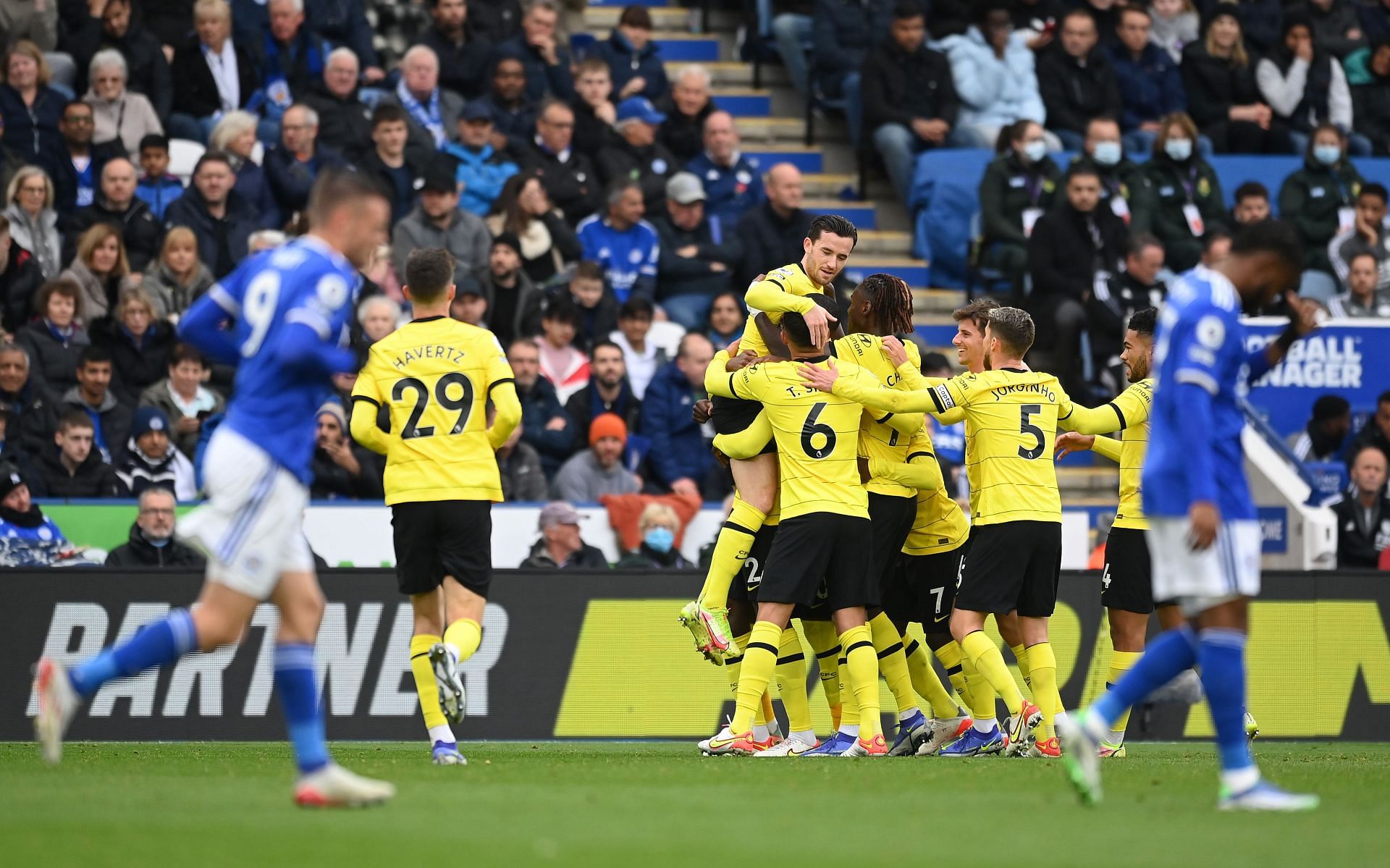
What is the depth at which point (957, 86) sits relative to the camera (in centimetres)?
1953

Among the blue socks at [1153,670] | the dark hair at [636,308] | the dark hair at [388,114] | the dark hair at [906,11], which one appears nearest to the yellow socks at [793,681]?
the blue socks at [1153,670]

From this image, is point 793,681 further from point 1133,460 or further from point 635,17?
point 635,17

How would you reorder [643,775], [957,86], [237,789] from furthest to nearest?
[957,86], [643,775], [237,789]

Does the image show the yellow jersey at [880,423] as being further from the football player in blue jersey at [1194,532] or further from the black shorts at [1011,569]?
the football player in blue jersey at [1194,532]

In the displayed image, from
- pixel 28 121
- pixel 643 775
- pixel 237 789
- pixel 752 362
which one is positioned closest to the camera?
pixel 237 789

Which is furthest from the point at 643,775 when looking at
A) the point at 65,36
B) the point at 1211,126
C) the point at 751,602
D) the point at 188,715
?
the point at 1211,126

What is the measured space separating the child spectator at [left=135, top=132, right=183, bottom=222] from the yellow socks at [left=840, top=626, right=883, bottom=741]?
8221mm

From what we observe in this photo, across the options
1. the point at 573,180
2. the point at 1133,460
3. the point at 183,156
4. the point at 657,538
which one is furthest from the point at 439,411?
the point at 573,180

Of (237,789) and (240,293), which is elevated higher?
(240,293)

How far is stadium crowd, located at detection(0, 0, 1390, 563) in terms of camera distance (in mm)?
14797

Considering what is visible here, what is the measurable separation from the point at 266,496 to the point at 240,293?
85 centimetres

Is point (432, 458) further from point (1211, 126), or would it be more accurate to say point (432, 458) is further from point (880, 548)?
point (1211, 126)

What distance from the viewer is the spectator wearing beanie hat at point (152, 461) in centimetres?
1391

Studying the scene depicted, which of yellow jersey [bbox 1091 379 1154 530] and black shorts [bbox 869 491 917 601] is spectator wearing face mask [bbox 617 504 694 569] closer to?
black shorts [bbox 869 491 917 601]
